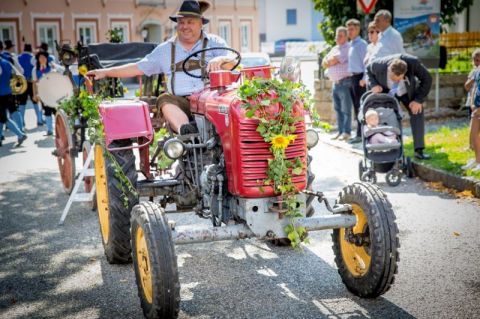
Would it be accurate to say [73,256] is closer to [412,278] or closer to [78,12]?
[412,278]

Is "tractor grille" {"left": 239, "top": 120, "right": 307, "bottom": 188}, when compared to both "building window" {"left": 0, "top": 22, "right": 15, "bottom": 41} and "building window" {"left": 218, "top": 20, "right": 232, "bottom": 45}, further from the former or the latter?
"building window" {"left": 218, "top": 20, "right": 232, "bottom": 45}

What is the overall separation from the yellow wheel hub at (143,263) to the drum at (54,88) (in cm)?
591

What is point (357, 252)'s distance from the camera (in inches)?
191

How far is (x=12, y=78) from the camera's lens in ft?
47.1

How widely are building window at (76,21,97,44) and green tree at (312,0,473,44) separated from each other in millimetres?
22960

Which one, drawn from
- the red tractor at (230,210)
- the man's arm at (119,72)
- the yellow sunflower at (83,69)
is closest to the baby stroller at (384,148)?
the red tractor at (230,210)

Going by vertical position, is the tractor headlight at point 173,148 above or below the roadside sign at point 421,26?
below

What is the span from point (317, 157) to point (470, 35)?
8.38m

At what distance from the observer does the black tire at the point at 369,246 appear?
4387 mm

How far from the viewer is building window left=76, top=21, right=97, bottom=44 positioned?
1453 inches

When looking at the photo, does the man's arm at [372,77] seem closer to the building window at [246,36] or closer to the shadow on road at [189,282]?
the shadow on road at [189,282]

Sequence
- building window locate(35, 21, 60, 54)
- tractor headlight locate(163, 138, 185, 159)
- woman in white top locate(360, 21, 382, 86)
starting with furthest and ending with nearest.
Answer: building window locate(35, 21, 60, 54)
woman in white top locate(360, 21, 382, 86)
tractor headlight locate(163, 138, 185, 159)

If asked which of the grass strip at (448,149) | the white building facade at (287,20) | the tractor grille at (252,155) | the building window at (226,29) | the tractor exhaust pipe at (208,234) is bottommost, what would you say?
the grass strip at (448,149)

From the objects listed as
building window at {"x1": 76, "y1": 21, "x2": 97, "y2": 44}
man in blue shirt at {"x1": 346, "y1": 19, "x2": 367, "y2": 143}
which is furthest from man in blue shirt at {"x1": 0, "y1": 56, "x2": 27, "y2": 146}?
building window at {"x1": 76, "y1": 21, "x2": 97, "y2": 44}
